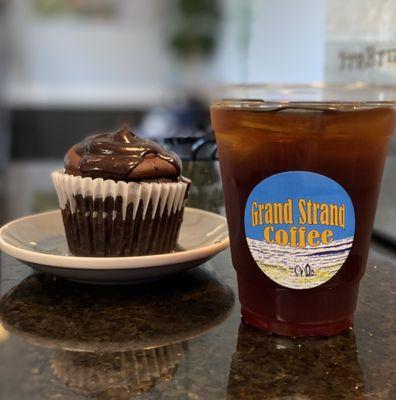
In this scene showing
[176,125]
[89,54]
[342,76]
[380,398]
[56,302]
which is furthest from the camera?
[89,54]

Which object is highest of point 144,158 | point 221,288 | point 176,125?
point 144,158

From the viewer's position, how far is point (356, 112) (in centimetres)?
44

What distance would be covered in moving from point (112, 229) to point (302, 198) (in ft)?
0.81

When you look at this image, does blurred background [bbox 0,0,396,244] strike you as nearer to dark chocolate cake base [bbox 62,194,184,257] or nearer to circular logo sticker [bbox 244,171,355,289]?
dark chocolate cake base [bbox 62,194,184,257]

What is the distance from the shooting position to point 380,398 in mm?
386

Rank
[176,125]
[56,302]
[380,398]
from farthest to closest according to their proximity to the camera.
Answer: [176,125] → [56,302] → [380,398]

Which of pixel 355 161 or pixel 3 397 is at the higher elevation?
pixel 355 161

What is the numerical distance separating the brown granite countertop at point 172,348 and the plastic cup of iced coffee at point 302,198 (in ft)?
0.09

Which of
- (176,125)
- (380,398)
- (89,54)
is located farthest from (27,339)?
(89,54)

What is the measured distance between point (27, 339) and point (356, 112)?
318 millimetres

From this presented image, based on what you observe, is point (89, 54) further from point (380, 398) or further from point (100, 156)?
point (380, 398)

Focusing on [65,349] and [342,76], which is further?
[342,76]

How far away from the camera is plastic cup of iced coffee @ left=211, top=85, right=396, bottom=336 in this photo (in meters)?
0.44

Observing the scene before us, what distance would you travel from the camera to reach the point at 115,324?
0.51 m
